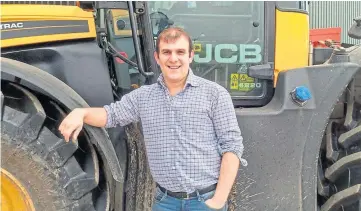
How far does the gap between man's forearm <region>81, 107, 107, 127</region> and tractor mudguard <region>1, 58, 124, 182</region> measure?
0.04 metres

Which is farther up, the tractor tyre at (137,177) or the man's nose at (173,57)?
the man's nose at (173,57)

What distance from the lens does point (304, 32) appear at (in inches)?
117

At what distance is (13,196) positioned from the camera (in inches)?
98.0

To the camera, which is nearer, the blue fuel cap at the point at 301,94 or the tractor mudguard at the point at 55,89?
the tractor mudguard at the point at 55,89

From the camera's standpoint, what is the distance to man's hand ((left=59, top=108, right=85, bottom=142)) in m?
2.36

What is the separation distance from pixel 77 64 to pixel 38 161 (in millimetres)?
617

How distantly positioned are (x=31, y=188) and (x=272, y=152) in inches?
52.3

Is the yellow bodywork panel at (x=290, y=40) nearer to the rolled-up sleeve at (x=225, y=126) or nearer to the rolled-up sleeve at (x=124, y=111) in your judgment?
the rolled-up sleeve at (x=225, y=126)

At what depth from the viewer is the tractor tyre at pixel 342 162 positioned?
2943 millimetres

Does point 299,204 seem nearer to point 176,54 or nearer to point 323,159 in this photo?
point 323,159

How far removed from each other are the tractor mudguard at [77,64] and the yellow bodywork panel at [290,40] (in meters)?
1.01

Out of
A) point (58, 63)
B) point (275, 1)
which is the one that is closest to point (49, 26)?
point (58, 63)

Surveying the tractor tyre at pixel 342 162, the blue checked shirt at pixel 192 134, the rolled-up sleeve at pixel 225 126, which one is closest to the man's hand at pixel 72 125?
the blue checked shirt at pixel 192 134

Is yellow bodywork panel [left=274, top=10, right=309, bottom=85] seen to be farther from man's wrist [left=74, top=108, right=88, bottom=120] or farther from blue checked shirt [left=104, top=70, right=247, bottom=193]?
man's wrist [left=74, top=108, right=88, bottom=120]
